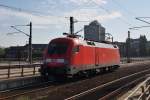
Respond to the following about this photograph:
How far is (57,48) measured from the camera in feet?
95.1

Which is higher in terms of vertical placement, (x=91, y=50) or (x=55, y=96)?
(x=91, y=50)

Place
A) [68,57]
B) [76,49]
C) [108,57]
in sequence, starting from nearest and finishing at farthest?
1. [68,57]
2. [76,49]
3. [108,57]

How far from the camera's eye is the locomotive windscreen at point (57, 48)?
28.5 meters

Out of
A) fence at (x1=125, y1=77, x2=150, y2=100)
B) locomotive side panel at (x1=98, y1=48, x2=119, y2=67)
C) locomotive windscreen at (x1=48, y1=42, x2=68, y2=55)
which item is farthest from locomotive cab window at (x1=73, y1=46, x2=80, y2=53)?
fence at (x1=125, y1=77, x2=150, y2=100)

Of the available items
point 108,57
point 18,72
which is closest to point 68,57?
point 18,72

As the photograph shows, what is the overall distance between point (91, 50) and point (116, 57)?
12.6 m

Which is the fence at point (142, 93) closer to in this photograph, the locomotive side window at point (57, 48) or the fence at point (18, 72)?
the locomotive side window at point (57, 48)

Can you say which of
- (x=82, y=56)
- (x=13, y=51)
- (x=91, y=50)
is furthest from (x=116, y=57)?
(x=13, y=51)

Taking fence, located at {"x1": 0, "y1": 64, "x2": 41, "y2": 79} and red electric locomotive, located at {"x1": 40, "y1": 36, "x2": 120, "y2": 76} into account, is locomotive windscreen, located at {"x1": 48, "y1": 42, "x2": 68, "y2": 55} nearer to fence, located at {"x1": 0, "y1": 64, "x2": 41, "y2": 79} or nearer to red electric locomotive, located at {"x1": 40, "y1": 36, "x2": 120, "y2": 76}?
red electric locomotive, located at {"x1": 40, "y1": 36, "x2": 120, "y2": 76}

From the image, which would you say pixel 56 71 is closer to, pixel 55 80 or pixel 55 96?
pixel 55 80

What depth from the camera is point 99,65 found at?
35.8m

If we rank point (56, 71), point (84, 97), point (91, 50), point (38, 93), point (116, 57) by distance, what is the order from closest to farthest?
1. point (84, 97)
2. point (38, 93)
3. point (56, 71)
4. point (91, 50)
5. point (116, 57)

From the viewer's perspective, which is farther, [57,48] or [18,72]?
[18,72]

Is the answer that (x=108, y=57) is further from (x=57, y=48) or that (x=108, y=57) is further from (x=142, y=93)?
(x=142, y=93)
